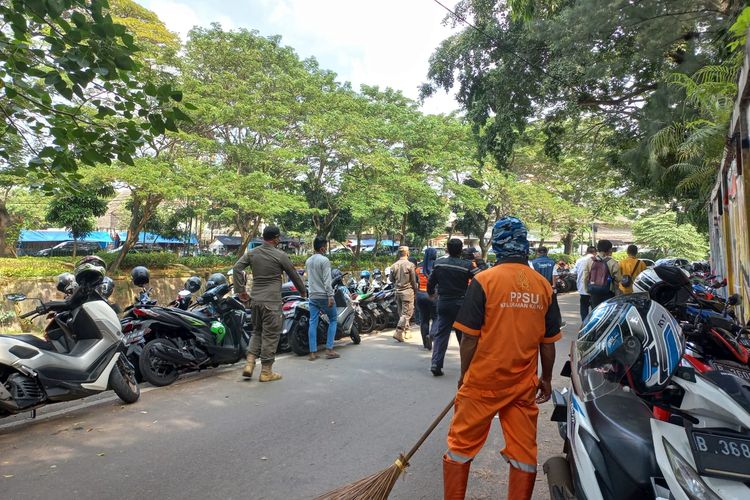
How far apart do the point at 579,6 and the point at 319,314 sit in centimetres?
715

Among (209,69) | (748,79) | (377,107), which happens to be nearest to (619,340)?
(748,79)

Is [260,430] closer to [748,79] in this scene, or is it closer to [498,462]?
[498,462]

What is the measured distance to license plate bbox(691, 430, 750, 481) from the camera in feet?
5.33

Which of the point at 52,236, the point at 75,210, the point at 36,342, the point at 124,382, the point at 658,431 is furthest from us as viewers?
the point at 52,236

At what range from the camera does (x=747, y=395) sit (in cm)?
205

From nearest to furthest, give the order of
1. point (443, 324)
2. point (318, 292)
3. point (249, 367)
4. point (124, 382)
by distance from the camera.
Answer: point (124, 382) → point (249, 367) → point (443, 324) → point (318, 292)

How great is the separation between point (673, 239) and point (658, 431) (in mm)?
37339

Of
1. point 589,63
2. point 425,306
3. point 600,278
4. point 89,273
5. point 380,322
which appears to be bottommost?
point 380,322

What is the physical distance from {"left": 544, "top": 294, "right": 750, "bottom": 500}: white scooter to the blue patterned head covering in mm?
556

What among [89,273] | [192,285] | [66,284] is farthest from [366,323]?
[89,273]

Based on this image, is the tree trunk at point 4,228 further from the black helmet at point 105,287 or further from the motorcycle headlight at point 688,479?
the motorcycle headlight at point 688,479

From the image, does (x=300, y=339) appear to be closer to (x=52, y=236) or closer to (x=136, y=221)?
(x=136, y=221)

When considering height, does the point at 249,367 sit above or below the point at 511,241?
below

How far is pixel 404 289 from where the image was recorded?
953cm
